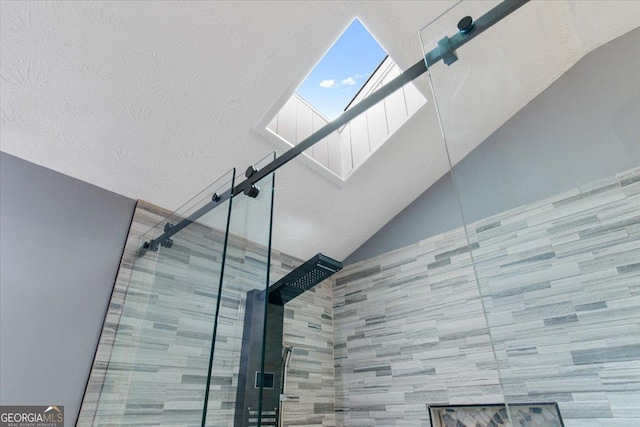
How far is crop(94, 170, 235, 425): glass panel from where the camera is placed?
1.20 m

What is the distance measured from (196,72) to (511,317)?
4.69 ft

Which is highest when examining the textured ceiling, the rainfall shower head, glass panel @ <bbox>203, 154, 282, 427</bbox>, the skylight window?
the skylight window

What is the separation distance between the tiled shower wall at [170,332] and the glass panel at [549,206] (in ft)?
2.39

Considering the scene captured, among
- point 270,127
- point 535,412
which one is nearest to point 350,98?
point 270,127

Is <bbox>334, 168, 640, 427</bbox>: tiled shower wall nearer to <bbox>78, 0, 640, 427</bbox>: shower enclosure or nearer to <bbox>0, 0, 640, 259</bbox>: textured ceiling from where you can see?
<bbox>78, 0, 640, 427</bbox>: shower enclosure

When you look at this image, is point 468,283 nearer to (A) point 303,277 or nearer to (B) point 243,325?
(A) point 303,277

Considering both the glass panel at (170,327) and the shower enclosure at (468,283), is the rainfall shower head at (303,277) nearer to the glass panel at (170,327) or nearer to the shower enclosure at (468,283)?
the shower enclosure at (468,283)

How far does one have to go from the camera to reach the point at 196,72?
1.48m

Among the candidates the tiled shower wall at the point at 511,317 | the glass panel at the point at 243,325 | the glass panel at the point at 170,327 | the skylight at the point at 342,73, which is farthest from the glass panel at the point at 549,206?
the glass panel at the point at 170,327

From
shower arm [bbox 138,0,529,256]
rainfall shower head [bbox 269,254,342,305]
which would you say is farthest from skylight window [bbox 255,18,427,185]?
rainfall shower head [bbox 269,254,342,305]

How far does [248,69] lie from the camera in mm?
1525

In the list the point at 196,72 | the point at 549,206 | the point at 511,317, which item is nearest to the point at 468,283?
the point at 549,206

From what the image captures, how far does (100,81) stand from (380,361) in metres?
2.10

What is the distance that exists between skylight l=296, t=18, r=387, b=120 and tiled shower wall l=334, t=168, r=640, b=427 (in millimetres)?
1102
